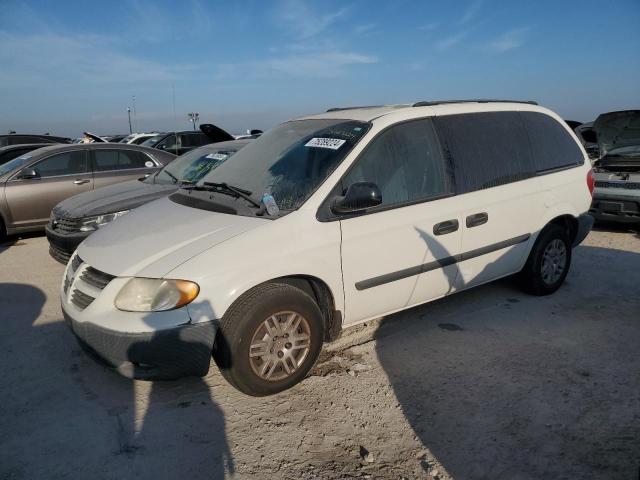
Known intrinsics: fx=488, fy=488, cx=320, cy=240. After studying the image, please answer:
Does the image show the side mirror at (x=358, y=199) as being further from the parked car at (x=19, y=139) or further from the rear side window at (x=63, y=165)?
the parked car at (x=19, y=139)

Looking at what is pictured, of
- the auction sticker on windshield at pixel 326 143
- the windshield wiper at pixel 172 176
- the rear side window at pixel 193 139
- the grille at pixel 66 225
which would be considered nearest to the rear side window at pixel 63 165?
the windshield wiper at pixel 172 176

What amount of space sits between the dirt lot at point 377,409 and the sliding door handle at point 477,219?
902 millimetres

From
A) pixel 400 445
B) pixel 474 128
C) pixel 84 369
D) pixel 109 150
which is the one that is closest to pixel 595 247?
pixel 474 128

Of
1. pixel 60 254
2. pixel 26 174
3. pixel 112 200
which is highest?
pixel 26 174

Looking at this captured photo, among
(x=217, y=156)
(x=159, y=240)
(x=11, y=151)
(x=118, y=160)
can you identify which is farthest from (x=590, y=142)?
(x=11, y=151)

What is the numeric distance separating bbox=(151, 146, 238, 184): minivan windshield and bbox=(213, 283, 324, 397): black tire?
11.2ft

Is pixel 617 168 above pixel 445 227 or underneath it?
above

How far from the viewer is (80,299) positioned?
3051 mm

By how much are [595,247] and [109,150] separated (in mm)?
7316

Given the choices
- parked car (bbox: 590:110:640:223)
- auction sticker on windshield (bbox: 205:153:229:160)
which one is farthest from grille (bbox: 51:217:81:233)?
parked car (bbox: 590:110:640:223)

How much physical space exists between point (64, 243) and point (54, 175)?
2867 mm

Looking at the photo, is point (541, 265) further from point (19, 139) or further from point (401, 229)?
point (19, 139)

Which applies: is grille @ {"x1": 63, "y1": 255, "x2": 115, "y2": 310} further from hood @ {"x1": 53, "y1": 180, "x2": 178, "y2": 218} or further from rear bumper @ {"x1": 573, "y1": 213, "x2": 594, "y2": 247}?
rear bumper @ {"x1": 573, "y1": 213, "x2": 594, "y2": 247}

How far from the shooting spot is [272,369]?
3.05 meters
